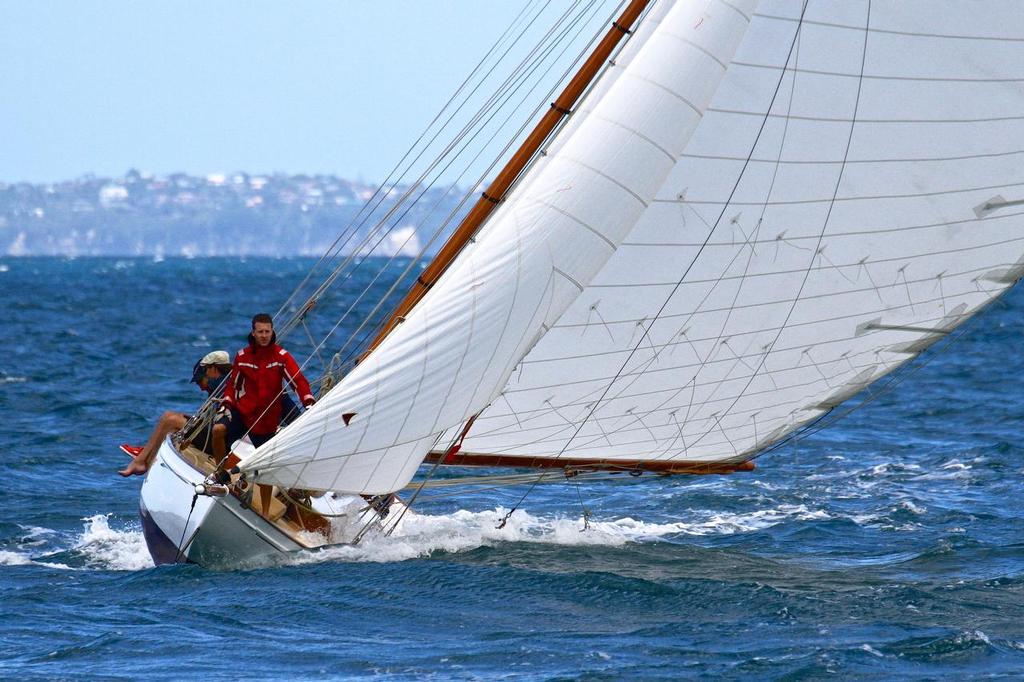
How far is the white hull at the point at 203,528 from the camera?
13.2 meters

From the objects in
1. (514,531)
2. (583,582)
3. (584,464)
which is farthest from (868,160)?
(514,531)

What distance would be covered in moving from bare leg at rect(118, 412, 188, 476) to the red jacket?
79 cm

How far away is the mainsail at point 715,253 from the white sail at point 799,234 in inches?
0.7

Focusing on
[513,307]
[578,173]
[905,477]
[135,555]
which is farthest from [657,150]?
[905,477]

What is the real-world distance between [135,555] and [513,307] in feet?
16.1

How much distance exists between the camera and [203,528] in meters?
13.2

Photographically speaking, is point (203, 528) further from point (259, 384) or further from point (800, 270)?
point (800, 270)

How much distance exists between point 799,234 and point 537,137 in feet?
7.77

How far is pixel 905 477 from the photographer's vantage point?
1945cm

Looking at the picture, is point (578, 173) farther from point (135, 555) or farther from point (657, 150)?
point (135, 555)

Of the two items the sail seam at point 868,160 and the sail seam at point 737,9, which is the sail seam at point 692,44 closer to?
the sail seam at point 737,9

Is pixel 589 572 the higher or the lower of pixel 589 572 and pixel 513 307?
the lower

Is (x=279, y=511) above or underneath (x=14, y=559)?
above

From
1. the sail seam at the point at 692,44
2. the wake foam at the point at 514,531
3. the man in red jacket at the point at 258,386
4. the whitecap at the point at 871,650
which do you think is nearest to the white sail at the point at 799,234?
the sail seam at the point at 692,44
